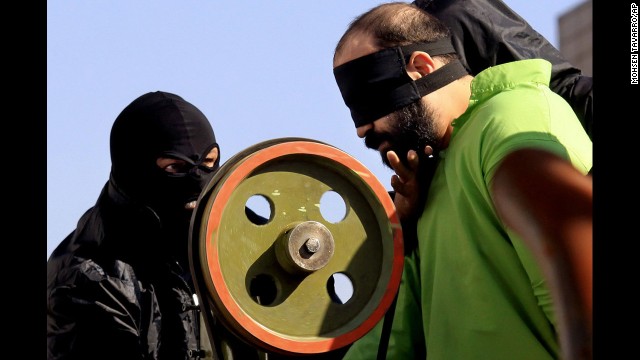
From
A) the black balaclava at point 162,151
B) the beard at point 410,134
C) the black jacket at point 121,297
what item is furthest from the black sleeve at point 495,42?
the black jacket at point 121,297

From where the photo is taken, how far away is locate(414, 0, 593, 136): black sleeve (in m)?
4.26

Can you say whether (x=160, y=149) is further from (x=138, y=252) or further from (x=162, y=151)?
(x=138, y=252)

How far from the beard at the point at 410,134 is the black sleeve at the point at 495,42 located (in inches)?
17.8

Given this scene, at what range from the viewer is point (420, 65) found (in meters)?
3.92

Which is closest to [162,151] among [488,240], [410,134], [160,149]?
[160,149]

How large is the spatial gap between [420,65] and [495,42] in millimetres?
553

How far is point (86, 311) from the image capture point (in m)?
5.54

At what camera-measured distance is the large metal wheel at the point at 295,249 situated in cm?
354

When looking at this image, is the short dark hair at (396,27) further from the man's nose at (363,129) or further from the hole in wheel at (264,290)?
the hole in wheel at (264,290)

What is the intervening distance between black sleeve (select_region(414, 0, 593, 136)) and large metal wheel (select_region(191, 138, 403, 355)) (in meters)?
0.78

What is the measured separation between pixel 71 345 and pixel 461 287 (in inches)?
104
